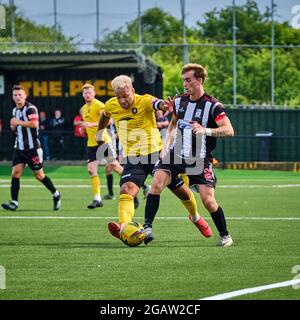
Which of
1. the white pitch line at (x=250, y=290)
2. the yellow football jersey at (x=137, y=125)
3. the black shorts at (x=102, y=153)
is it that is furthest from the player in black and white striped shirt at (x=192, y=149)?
the black shorts at (x=102, y=153)

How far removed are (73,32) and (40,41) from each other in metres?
1.43

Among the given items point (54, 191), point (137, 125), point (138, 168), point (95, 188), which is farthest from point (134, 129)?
point (95, 188)

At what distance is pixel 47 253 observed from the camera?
40.0 ft

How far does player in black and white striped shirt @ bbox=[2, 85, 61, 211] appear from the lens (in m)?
18.7

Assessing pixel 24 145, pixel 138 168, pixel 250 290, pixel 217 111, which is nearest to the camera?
pixel 250 290

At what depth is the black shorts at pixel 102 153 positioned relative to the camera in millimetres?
20578

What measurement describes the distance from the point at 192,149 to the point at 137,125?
35.9 inches

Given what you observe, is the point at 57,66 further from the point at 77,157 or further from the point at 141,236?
the point at 141,236

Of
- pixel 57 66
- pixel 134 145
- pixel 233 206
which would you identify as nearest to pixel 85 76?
pixel 57 66

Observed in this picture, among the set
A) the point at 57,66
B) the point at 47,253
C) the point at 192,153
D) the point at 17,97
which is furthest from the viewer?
the point at 57,66

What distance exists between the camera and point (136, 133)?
13.7 meters

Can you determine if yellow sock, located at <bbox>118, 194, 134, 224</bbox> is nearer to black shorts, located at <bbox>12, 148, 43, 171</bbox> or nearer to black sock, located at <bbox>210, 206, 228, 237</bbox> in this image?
black sock, located at <bbox>210, 206, 228, 237</bbox>

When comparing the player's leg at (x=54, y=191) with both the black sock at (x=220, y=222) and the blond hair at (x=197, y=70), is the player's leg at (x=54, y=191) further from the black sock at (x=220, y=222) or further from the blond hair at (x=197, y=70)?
the blond hair at (x=197, y=70)

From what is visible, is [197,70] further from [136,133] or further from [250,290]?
[250,290]
